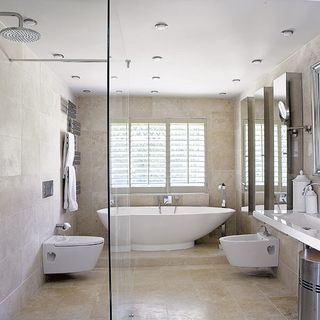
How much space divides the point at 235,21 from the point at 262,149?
186 cm

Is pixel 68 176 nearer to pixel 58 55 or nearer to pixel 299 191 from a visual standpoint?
pixel 58 55

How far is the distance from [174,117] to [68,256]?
2.78m

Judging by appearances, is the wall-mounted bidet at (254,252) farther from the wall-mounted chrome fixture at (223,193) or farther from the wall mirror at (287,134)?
the wall-mounted chrome fixture at (223,193)

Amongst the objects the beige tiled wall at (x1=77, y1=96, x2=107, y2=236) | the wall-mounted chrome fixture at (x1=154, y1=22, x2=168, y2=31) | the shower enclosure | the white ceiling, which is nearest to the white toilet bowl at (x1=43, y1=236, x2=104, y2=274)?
the shower enclosure

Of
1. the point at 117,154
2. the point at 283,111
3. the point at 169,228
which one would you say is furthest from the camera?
the point at 169,228

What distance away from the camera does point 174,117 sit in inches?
216

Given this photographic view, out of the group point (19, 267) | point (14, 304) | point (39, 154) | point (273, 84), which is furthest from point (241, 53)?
point (14, 304)

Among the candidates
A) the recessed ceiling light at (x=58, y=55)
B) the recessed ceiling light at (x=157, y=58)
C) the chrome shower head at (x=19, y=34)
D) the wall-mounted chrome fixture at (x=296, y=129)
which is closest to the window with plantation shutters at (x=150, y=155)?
the recessed ceiling light at (x=157, y=58)

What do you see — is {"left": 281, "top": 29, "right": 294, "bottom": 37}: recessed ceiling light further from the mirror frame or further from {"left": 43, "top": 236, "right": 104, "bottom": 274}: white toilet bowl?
{"left": 43, "top": 236, "right": 104, "bottom": 274}: white toilet bowl

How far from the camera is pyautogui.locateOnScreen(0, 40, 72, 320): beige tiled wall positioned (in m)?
2.73

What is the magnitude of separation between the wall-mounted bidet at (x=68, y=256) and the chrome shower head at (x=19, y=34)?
2.06m

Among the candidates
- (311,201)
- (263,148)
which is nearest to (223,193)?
(263,148)

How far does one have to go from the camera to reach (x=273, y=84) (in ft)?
12.3

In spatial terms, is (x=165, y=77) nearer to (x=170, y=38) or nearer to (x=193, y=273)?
(x=170, y=38)
